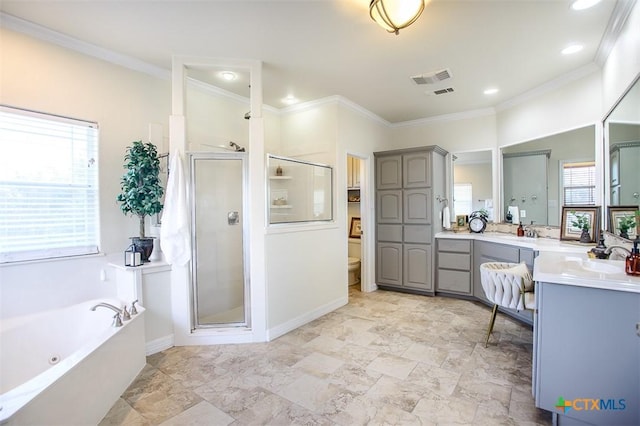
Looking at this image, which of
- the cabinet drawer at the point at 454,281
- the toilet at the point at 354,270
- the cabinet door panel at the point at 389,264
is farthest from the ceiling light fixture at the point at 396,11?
the toilet at the point at 354,270

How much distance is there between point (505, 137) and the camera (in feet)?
13.8

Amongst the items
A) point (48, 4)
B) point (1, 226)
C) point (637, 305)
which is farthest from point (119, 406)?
point (637, 305)

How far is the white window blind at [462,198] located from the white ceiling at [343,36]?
1.60 meters

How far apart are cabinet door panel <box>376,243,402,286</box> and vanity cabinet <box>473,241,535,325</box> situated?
1.03 m

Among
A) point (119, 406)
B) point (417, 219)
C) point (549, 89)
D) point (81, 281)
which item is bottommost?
point (119, 406)

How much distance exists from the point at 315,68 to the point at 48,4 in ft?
6.85

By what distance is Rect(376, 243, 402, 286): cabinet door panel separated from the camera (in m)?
4.60

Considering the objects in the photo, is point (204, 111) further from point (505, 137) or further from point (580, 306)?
point (505, 137)

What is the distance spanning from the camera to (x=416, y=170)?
445cm

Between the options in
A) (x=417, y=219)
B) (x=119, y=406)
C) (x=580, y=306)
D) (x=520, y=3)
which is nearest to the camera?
(x=580, y=306)

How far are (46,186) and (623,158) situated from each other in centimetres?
452

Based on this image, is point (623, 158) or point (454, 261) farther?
point (454, 261)

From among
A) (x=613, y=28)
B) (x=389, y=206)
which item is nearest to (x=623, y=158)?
(x=613, y=28)

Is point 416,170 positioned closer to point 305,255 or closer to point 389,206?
point 389,206
